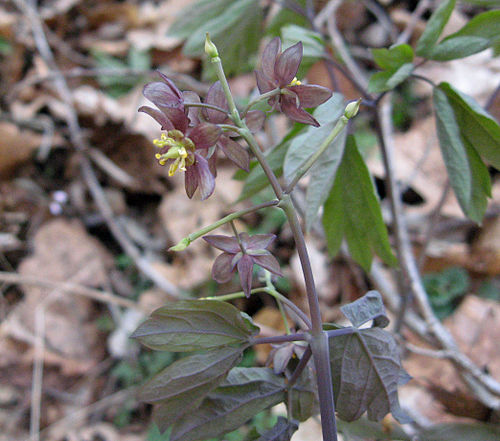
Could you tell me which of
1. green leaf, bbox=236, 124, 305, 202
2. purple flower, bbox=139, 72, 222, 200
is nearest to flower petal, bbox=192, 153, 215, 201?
purple flower, bbox=139, 72, 222, 200

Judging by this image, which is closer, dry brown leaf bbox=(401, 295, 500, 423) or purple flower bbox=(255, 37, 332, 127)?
purple flower bbox=(255, 37, 332, 127)

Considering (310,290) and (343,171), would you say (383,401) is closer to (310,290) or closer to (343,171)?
(310,290)

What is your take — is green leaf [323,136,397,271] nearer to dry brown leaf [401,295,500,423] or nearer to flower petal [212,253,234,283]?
flower petal [212,253,234,283]

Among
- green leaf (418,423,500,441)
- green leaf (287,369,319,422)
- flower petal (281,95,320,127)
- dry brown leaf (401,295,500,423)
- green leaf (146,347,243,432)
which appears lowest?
dry brown leaf (401,295,500,423)

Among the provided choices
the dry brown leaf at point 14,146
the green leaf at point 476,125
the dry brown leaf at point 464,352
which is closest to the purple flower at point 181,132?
the green leaf at point 476,125

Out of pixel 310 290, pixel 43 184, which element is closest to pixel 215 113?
pixel 310 290

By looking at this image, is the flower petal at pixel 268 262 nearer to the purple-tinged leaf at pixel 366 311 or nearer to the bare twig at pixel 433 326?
the purple-tinged leaf at pixel 366 311

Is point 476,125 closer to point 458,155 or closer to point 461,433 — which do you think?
point 458,155
